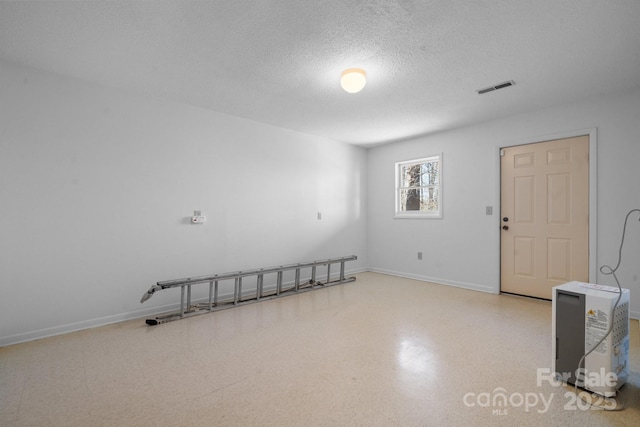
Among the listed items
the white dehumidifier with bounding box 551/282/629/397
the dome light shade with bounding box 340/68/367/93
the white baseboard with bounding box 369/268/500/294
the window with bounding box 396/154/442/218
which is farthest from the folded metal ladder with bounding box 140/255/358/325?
the white dehumidifier with bounding box 551/282/629/397

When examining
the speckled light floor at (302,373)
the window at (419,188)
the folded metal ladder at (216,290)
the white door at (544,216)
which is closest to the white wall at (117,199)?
the folded metal ladder at (216,290)

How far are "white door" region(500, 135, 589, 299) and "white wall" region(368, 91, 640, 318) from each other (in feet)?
0.43

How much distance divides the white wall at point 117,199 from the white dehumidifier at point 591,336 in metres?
3.49

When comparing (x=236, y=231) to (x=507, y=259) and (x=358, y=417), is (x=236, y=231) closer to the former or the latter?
(x=358, y=417)

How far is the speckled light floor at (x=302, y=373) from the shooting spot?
1.67 meters

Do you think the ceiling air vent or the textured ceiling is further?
the ceiling air vent

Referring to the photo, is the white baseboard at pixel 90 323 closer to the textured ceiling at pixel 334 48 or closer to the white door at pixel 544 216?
the textured ceiling at pixel 334 48

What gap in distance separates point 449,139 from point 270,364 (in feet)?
14.1

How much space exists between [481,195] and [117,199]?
4838 millimetres

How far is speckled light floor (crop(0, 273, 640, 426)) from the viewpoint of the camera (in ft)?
5.49

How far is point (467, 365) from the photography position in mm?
2219

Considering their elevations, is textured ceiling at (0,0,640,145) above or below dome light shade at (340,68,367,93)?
above

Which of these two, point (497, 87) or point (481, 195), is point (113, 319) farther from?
point (481, 195)

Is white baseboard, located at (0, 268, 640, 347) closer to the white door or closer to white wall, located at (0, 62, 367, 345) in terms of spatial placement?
white wall, located at (0, 62, 367, 345)
